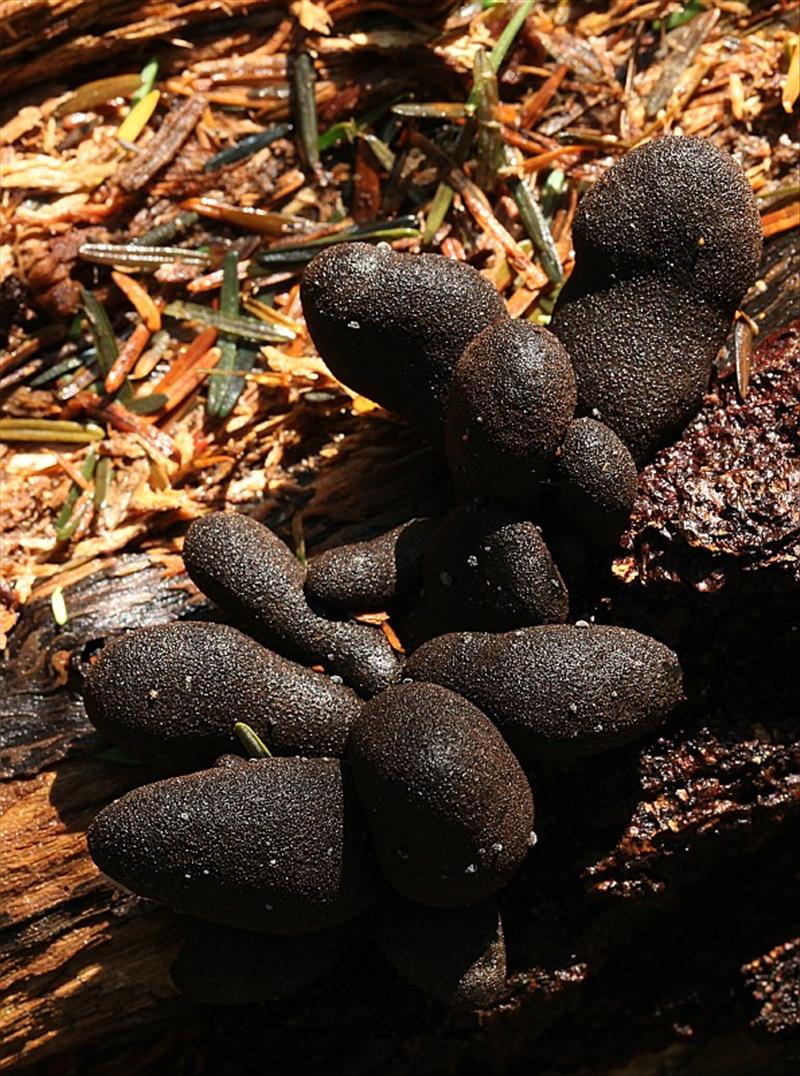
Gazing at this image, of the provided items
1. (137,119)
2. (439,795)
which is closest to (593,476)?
(439,795)

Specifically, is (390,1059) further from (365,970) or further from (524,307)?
(524,307)

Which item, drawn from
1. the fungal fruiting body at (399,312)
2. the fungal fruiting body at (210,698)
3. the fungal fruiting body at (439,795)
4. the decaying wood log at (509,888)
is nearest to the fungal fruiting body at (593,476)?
the decaying wood log at (509,888)

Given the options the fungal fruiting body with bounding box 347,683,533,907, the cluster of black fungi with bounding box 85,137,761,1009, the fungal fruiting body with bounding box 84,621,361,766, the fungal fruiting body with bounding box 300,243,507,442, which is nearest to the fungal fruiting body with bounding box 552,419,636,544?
the cluster of black fungi with bounding box 85,137,761,1009

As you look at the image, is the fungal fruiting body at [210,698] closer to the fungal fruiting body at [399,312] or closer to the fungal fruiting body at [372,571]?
the fungal fruiting body at [372,571]

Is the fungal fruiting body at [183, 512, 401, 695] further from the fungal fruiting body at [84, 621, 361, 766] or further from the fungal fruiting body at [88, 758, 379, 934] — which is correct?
the fungal fruiting body at [88, 758, 379, 934]

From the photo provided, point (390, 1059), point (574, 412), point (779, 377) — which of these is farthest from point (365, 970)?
A: point (779, 377)

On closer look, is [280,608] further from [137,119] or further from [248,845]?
[137,119]

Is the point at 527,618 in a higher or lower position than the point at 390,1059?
higher
